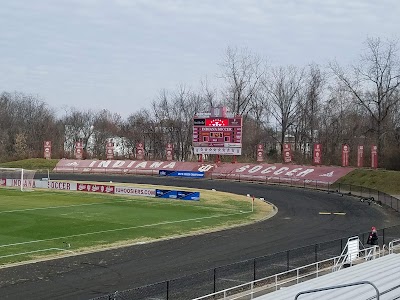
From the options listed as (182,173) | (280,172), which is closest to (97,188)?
(182,173)

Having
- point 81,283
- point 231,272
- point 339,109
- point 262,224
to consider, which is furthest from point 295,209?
point 339,109

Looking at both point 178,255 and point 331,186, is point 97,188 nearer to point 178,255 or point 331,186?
point 331,186

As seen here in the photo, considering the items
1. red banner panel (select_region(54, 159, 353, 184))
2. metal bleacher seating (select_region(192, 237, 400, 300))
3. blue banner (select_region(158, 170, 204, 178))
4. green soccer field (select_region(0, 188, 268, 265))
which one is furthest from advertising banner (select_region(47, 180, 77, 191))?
metal bleacher seating (select_region(192, 237, 400, 300))

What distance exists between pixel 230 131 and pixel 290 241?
44157 mm

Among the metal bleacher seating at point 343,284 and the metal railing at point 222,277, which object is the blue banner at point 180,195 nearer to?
the metal railing at point 222,277

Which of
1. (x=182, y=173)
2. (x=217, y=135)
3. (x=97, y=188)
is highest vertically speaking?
(x=217, y=135)

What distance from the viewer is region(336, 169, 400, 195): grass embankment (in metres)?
66.6

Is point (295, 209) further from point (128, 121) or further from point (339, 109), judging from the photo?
point (128, 121)

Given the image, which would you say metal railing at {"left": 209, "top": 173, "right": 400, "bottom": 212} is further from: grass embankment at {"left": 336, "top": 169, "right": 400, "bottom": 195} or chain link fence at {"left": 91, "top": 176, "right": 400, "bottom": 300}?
chain link fence at {"left": 91, "top": 176, "right": 400, "bottom": 300}

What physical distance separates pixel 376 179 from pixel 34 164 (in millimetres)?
62804

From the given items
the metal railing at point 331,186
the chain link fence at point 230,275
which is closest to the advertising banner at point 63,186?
the metal railing at point 331,186

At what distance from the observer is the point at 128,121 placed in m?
151

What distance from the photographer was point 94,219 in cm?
4384

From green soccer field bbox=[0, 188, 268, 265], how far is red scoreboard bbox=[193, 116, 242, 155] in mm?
14438
